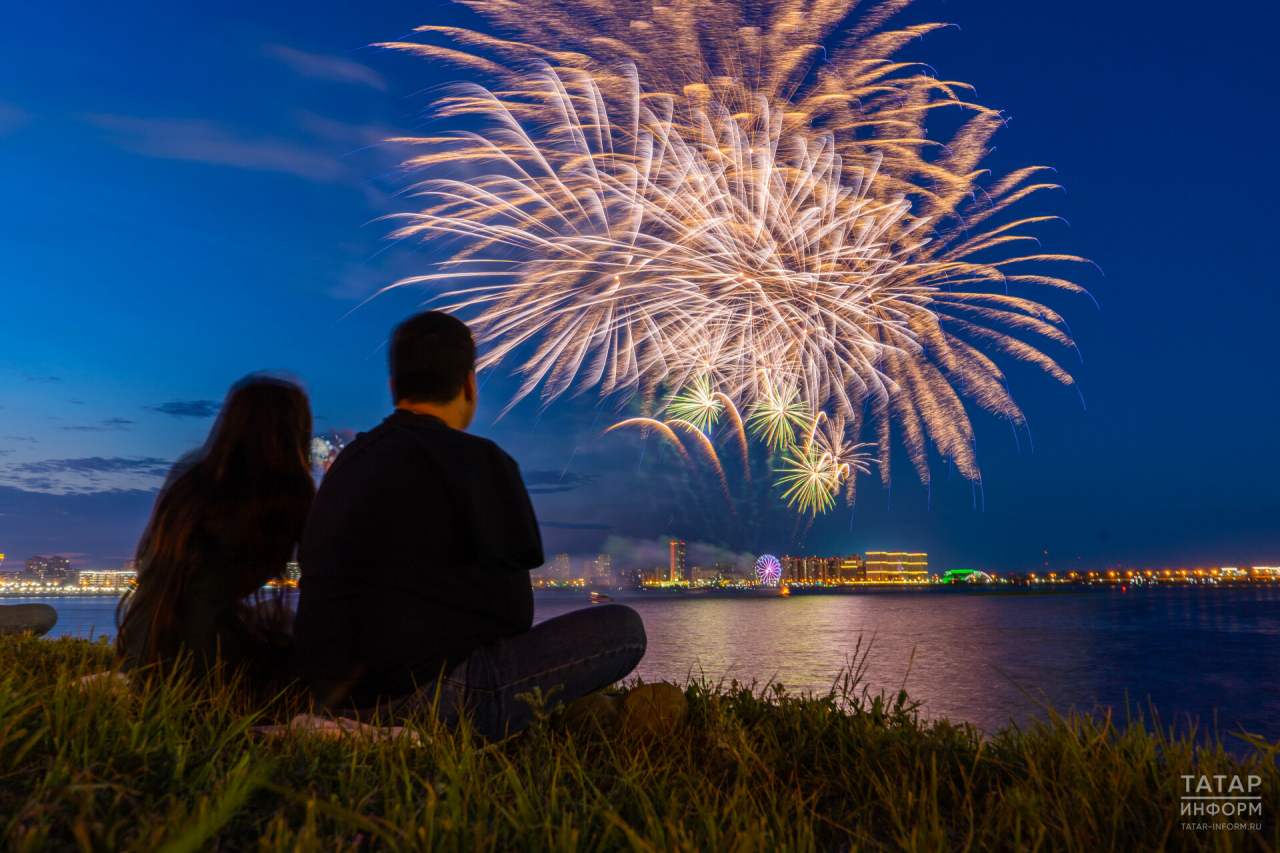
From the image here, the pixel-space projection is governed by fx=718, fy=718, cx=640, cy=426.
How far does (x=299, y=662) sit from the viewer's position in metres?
3.25

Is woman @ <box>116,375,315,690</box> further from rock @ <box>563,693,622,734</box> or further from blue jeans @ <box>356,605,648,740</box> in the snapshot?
rock @ <box>563,693,622,734</box>

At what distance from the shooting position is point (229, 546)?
137 inches

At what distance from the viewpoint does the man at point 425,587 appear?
3.01 meters

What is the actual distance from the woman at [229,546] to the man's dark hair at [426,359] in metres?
0.82

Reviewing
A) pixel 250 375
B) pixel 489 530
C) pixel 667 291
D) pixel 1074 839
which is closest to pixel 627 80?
pixel 667 291

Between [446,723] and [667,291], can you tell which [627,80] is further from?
[446,723]

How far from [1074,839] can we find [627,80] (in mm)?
16185

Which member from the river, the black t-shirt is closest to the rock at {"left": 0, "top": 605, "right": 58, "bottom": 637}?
the river

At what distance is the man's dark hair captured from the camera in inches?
134

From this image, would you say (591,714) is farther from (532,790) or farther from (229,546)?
(229,546)

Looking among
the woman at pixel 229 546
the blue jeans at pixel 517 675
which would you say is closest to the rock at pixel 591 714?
the blue jeans at pixel 517 675

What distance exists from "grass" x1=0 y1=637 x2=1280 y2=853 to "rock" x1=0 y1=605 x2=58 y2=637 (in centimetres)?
915

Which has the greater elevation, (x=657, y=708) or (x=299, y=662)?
(x=299, y=662)

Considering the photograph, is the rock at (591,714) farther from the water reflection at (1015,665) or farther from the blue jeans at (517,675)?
the water reflection at (1015,665)
